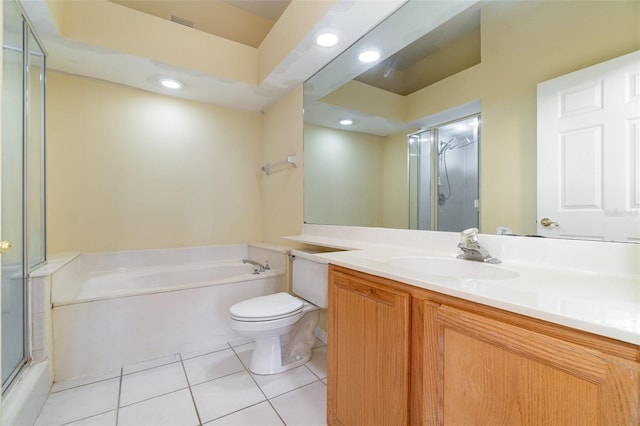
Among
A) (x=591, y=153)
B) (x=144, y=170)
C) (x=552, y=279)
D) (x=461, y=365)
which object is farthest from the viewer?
(x=144, y=170)

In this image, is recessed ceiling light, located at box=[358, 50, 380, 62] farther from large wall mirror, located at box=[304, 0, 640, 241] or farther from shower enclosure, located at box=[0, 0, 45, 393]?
shower enclosure, located at box=[0, 0, 45, 393]

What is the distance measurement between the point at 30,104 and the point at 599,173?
3.02 meters

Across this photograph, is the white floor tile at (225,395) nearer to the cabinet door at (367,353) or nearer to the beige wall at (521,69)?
the cabinet door at (367,353)

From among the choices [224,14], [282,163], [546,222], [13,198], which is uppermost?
[224,14]

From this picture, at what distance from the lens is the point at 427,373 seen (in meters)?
0.79

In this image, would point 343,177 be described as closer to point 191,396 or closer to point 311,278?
point 311,278

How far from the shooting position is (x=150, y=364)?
1789mm

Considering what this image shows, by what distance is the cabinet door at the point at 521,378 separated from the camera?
489mm

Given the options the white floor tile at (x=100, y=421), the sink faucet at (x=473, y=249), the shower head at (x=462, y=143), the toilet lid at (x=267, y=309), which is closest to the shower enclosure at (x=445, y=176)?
the shower head at (x=462, y=143)

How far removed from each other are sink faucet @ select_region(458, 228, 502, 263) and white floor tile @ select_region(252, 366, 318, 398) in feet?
3.97

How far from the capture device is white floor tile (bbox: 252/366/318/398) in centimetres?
154

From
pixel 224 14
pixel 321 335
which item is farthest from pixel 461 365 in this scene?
pixel 224 14

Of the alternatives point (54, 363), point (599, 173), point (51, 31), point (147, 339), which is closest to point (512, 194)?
point (599, 173)

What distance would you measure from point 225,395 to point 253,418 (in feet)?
0.87
